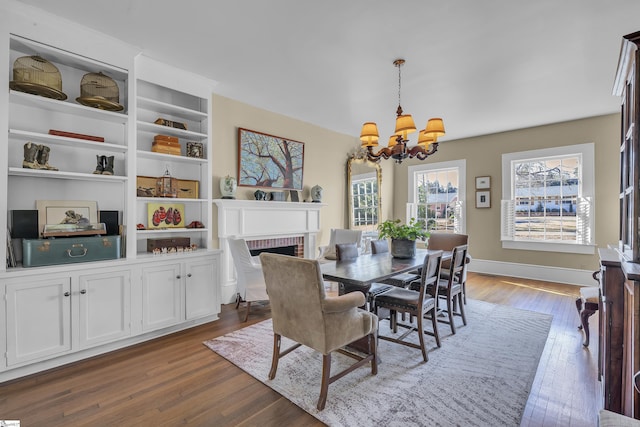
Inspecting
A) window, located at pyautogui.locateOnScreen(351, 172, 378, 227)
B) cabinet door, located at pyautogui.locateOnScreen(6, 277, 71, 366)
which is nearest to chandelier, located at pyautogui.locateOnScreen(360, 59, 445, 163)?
window, located at pyautogui.locateOnScreen(351, 172, 378, 227)

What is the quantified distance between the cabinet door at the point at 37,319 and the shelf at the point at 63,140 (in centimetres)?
116

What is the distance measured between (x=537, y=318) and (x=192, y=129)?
4744 mm

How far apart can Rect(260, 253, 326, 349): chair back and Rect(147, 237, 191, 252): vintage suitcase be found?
1.69 meters

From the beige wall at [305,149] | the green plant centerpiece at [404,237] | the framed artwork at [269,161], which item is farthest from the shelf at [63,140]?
the green plant centerpiece at [404,237]

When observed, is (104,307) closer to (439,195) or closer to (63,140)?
(63,140)

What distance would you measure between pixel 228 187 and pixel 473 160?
4.94m

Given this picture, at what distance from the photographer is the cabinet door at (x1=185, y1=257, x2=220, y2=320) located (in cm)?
332

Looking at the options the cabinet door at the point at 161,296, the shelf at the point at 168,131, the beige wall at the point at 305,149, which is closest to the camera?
the cabinet door at the point at 161,296

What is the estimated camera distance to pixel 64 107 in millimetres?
2736

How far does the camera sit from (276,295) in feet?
7.36

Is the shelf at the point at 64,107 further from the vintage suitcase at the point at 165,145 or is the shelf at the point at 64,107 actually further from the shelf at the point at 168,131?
the vintage suitcase at the point at 165,145

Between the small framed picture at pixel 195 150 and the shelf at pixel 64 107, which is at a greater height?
the shelf at pixel 64 107

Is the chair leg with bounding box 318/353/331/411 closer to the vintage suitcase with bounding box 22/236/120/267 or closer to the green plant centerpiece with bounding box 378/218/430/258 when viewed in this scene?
the green plant centerpiece with bounding box 378/218/430/258

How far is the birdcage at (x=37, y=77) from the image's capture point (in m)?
2.45
